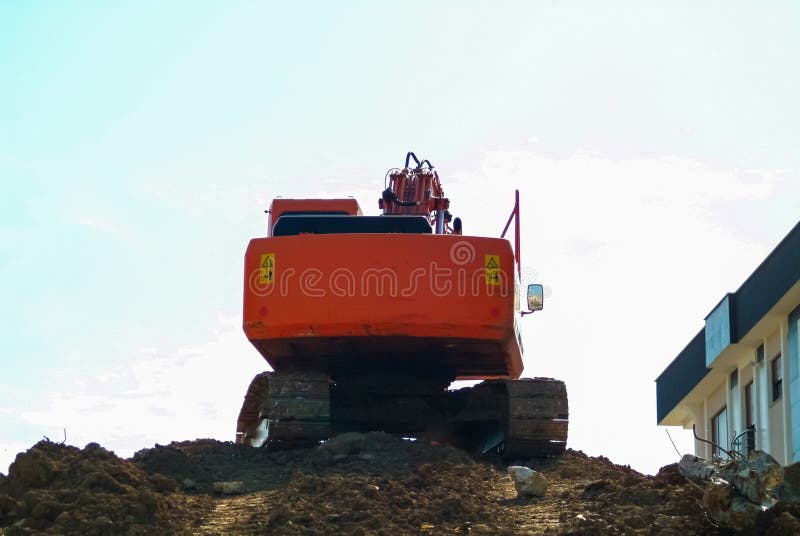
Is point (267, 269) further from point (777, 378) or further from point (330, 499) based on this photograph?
point (777, 378)

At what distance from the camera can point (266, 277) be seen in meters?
14.2

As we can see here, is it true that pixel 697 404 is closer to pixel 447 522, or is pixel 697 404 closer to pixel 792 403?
pixel 792 403

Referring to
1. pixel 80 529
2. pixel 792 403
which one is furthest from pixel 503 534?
pixel 792 403

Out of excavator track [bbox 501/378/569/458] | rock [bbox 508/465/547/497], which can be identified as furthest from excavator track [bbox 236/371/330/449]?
rock [bbox 508/465/547/497]

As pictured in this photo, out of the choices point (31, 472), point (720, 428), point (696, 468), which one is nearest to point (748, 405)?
point (720, 428)

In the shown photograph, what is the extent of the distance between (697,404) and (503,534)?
20878 millimetres

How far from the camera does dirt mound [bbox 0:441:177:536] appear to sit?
995 centimetres

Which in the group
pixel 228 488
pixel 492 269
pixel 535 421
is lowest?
pixel 228 488

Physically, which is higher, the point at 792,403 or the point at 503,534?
the point at 792,403

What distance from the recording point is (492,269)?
1409cm

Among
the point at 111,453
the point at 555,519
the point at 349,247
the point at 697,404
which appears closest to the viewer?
the point at 555,519

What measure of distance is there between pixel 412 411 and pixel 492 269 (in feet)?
7.31

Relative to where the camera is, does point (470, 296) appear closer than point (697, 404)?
Yes

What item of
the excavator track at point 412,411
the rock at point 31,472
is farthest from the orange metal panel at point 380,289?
the rock at point 31,472
